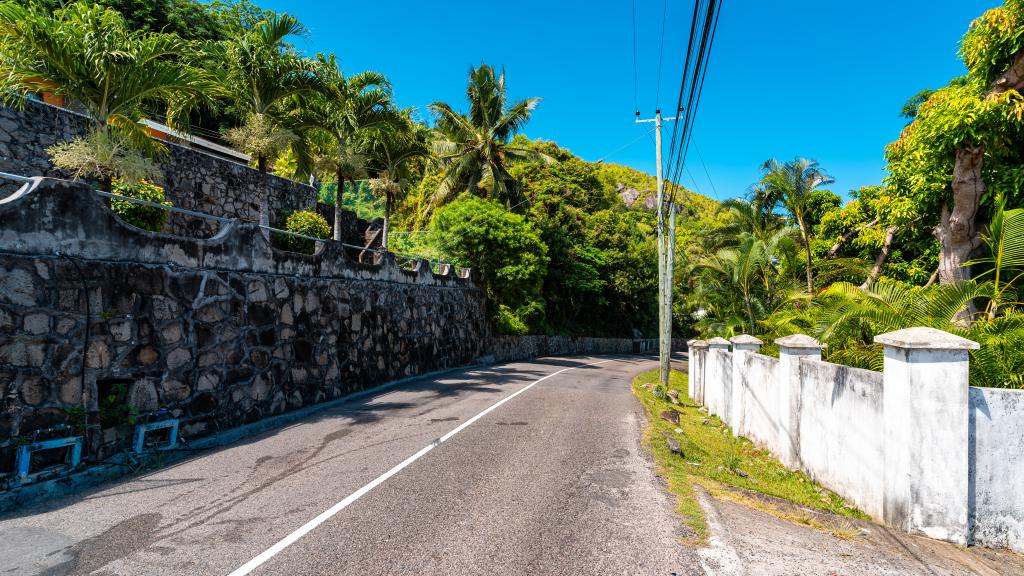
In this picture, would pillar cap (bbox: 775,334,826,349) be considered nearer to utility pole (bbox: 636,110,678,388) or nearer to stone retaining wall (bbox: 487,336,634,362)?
utility pole (bbox: 636,110,678,388)

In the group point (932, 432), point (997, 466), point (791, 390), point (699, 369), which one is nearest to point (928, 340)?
point (932, 432)

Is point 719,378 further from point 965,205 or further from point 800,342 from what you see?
point 965,205

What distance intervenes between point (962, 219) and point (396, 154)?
17.2 meters

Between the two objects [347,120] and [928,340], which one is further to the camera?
[347,120]

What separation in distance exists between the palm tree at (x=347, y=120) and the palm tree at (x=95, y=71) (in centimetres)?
650

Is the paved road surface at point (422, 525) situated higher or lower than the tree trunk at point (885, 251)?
lower

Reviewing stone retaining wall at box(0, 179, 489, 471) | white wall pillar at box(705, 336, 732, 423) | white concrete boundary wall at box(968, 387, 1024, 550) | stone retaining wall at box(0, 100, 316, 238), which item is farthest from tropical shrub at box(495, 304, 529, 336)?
white concrete boundary wall at box(968, 387, 1024, 550)

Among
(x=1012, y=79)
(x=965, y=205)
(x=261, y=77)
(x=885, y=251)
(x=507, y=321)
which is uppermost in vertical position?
(x=261, y=77)

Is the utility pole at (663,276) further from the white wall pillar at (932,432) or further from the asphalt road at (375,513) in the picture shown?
the white wall pillar at (932,432)

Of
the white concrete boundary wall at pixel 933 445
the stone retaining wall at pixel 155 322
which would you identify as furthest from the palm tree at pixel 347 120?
the white concrete boundary wall at pixel 933 445

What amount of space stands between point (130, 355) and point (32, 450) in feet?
5.96

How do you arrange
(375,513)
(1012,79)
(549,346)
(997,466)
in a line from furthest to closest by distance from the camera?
(549,346)
(1012,79)
(375,513)
(997,466)

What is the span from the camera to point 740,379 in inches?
406

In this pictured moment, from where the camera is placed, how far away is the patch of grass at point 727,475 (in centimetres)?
563
